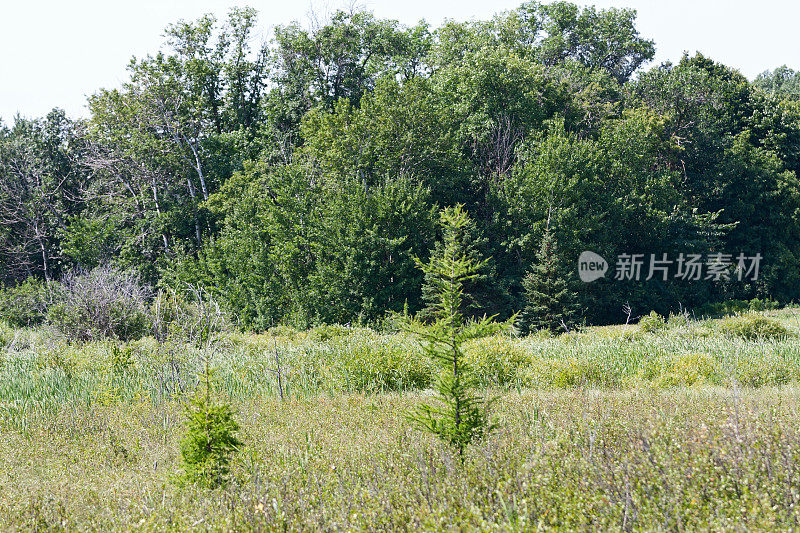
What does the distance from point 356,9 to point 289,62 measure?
524 centimetres

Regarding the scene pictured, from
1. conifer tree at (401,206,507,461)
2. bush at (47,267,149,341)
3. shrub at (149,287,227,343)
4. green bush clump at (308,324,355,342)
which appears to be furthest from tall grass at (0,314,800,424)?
bush at (47,267,149,341)

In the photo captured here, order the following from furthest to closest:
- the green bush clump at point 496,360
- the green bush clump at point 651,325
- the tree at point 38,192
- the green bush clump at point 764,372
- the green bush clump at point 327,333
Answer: the tree at point 38,192
the green bush clump at point 651,325
the green bush clump at point 327,333
the green bush clump at point 496,360
the green bush clump at point 764,372

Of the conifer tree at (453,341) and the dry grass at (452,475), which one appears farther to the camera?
the conifer tree at (453,341)

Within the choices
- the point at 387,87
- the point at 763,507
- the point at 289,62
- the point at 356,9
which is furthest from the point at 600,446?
the point at 356,9

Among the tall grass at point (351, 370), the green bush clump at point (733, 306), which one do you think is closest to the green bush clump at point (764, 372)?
the tall grass at point (351, 370)

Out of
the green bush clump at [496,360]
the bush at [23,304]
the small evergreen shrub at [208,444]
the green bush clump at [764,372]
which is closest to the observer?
the small evergreen shrub at [208,444]

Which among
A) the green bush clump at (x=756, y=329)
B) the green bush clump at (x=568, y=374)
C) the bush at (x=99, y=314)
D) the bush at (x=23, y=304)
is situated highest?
the green bush clump at (x=756, y=329)

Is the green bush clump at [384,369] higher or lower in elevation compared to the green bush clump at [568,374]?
lower

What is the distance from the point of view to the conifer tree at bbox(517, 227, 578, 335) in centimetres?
2727

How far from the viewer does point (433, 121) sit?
28.4 meters

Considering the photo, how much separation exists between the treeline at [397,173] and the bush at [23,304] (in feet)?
8.71

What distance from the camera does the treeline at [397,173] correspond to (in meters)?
27.9

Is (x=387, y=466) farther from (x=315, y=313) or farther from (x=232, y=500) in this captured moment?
(x=315, y=313)

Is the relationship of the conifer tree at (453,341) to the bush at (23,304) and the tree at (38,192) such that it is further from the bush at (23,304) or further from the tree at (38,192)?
the tree at (38,192)
